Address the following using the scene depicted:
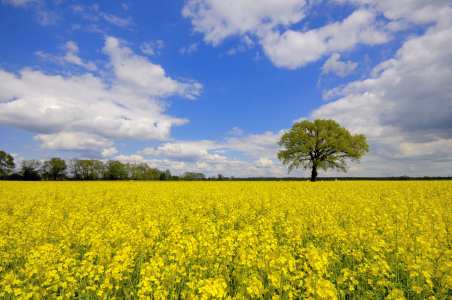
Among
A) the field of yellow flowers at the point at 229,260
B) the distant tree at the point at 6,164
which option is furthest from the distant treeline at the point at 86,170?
the field of yellow flowers at the point at 229,260

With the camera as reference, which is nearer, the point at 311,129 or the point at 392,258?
the point at 392,258

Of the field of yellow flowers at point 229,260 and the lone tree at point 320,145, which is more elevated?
the lone tree at point 320,145

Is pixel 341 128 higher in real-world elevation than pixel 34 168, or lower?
higher

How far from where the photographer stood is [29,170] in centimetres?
6391

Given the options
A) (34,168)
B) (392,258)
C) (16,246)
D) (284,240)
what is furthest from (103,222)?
(34,168)

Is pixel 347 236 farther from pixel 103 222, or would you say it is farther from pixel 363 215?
pixel 103 222

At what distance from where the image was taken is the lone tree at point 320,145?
3807 centimetres

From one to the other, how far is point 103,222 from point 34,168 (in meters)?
81.5

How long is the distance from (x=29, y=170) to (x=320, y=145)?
80489 millimetres

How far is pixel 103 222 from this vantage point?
7.79 metres

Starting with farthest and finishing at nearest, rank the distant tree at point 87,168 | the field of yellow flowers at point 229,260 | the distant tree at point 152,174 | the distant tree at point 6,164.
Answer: the distant tree at point 152,174 < the distant tree at point 87,168 < the distant tree at point 6,164 < the field of yellow flowers at point 229,260

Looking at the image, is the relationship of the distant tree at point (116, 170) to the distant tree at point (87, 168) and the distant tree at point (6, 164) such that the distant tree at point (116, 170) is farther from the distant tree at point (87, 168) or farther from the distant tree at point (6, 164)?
the distant tree at point (6, 164)

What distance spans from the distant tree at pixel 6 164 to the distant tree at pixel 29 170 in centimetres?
259

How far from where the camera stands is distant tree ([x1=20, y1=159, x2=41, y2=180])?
204 feet
